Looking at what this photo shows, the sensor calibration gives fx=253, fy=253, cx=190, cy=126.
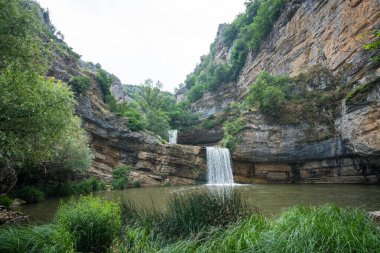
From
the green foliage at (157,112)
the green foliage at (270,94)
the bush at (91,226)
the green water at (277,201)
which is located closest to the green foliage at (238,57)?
the green foliage at (157,112)

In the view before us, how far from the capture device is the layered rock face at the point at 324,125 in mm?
18731

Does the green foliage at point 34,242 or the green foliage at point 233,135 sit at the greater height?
the green foliage at point 233,135

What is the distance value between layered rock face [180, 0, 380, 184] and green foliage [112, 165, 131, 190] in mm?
11320

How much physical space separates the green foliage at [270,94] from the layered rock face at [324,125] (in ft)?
4.17

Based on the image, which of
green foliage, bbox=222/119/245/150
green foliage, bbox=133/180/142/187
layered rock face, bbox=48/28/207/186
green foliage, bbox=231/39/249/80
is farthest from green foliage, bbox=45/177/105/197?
green foliage, bbox=231/39/249/80

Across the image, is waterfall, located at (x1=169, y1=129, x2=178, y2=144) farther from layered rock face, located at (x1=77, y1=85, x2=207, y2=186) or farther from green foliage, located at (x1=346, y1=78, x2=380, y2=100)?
green foliage, located at (x1=346, y1=78, x2=380, y2=100)

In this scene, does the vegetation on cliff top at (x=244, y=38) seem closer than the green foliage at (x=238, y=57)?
Yes

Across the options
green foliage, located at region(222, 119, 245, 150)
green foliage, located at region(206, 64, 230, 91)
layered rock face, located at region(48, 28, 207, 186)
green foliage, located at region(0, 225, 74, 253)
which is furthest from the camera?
green foliage, located at region(206, 64, 230, 91)

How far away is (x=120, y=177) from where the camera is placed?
24578mm

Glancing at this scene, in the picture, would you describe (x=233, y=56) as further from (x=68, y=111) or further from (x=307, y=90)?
(x=68, y=111)

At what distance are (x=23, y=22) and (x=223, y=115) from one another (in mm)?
28603

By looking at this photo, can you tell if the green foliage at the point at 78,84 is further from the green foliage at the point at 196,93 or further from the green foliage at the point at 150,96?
the green foliage at the point at 196,93

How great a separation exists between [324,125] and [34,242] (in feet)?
81.7

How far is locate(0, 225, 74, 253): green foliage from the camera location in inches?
139
